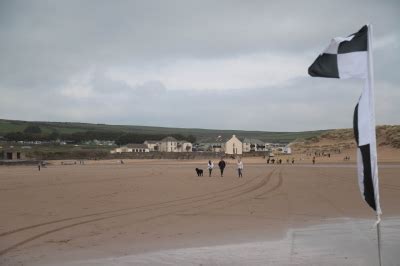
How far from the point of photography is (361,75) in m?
6.95

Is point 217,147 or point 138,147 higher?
point 138,147

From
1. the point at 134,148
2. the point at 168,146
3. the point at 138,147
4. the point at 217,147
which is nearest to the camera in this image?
the point at 134,148

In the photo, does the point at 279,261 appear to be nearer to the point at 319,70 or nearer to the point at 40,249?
the point at 319,70

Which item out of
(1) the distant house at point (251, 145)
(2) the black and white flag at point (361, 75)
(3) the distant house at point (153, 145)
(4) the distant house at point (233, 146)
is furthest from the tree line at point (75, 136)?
(2) the black and white flag at point (361, 75)

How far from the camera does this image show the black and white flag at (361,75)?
677cm

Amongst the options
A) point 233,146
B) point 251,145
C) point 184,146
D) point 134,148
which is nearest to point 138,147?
point 134,148

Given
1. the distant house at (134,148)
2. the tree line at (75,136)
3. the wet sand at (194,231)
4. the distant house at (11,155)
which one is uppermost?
the tree line at (75,136)

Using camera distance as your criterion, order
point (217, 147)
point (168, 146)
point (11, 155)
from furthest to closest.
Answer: point (168, 146)
point (217, 147)
point (11, 155)

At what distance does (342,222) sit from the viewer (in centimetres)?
1384

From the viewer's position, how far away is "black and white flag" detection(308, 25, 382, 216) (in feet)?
22.2

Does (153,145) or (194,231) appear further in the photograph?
(153,145)

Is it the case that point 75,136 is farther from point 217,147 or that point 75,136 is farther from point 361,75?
point 361,75

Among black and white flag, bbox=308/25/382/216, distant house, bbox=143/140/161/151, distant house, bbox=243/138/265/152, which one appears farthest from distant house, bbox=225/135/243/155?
black and white flag, bbox=308/25/382/216

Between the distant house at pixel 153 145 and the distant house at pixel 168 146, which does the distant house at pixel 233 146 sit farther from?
the distant house at pixel 153 145
